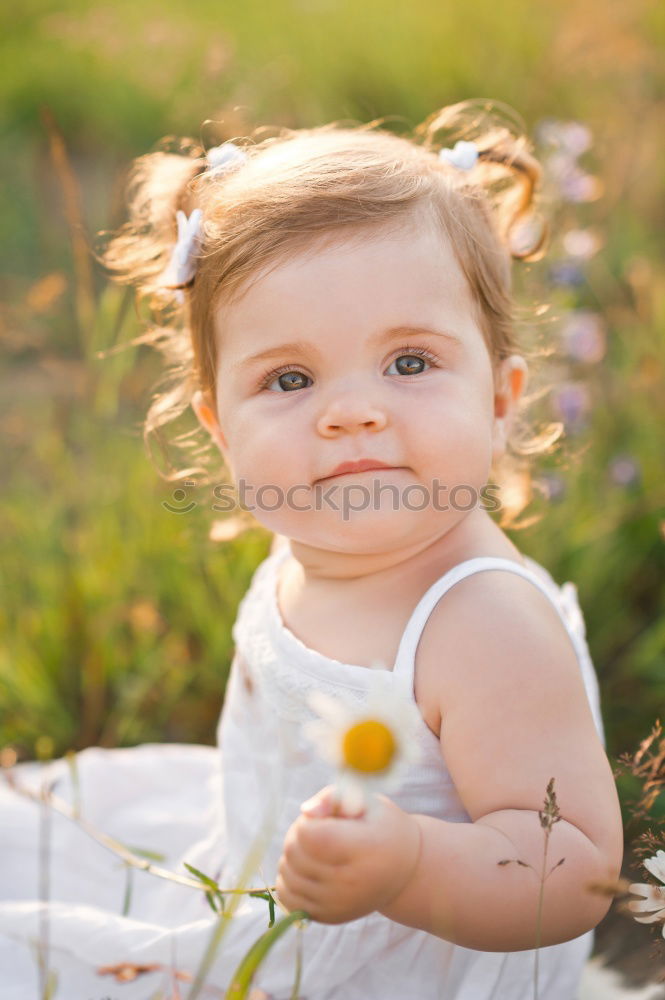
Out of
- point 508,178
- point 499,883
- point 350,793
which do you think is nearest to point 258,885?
point 499,883

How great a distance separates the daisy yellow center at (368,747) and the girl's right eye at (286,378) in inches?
23.8

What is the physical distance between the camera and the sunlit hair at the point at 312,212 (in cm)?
133

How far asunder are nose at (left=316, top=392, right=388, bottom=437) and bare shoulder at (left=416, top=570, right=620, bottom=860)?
0.81 ft

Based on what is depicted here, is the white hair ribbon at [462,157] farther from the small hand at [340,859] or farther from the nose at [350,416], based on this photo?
the small hand at [340,859]

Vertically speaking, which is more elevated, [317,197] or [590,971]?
[317,197]

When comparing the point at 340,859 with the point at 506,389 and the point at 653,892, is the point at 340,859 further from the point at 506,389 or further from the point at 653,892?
the point at 506,389

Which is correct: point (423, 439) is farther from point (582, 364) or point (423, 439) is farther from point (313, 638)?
point (582, 364)

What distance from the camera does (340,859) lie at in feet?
3.07

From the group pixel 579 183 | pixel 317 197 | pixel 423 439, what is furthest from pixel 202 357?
pixel 579 183

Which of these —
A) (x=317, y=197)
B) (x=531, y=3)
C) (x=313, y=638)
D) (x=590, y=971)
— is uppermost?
(x=531, y=3)

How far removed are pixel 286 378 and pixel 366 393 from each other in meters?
0.13

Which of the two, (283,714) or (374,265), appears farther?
(283,714)

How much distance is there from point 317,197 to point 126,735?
4.33 feet

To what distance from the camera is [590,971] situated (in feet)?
5.00
